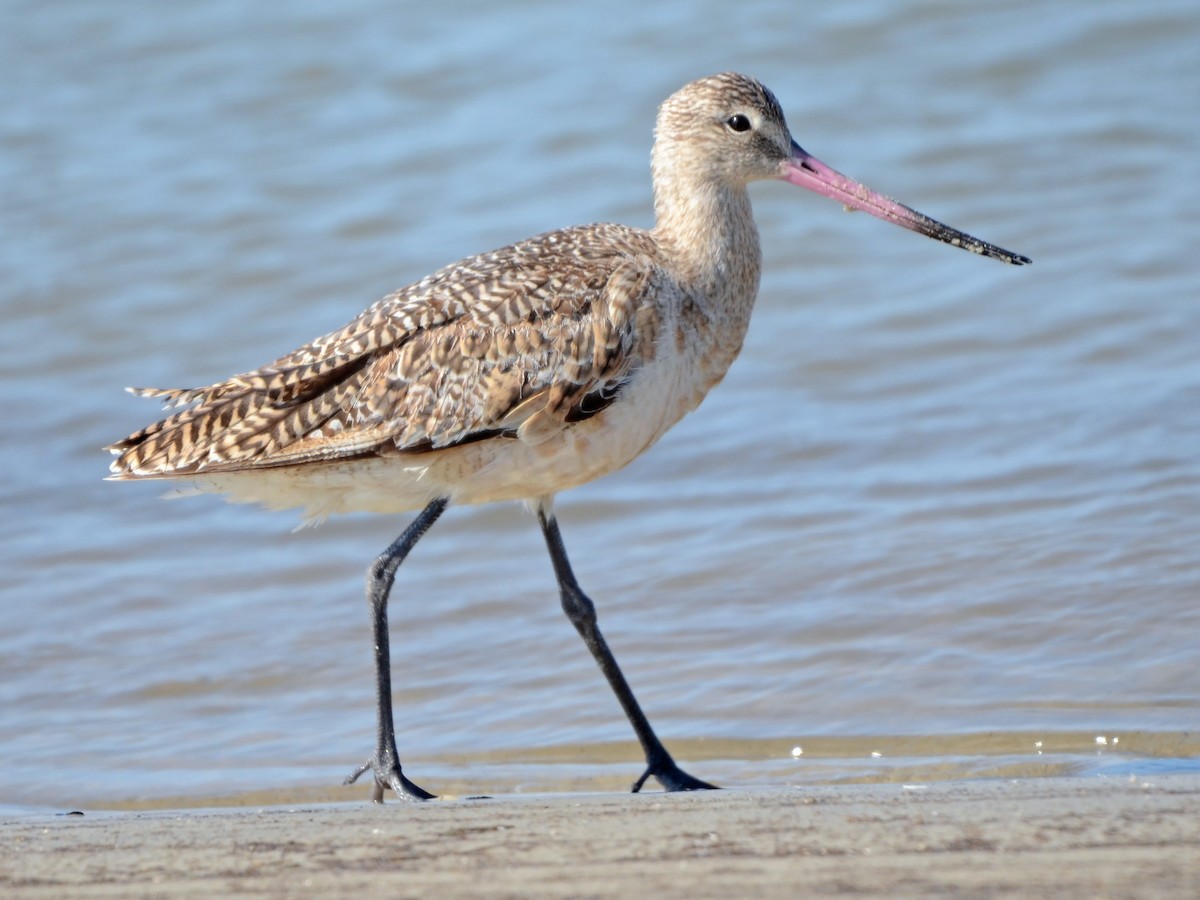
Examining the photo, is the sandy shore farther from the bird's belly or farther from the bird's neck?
the bird's neck

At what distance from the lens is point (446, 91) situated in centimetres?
1184

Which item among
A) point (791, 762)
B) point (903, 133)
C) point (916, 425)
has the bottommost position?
point (791, 762)

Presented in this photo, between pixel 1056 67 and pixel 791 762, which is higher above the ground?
pixel 1056 67

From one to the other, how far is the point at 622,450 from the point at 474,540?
6.96 feet

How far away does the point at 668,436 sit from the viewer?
7.67m

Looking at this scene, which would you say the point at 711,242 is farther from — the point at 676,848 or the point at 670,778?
the point at 676,848

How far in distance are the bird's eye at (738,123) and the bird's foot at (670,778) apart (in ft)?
6.12

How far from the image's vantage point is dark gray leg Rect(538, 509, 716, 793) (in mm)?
4785

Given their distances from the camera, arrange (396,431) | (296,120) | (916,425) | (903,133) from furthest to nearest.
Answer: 1. (296,120)
2. (903,133)
3. (916,425)
4. (396,431)

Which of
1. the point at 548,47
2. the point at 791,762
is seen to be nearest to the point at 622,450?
the point at 791,762

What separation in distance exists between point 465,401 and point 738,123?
1.28 metres

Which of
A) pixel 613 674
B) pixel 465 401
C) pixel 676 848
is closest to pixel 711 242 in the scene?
pixel 465 401

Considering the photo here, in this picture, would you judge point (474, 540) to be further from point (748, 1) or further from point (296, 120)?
point (748, 1)

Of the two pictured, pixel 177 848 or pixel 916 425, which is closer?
pixel 177 848
